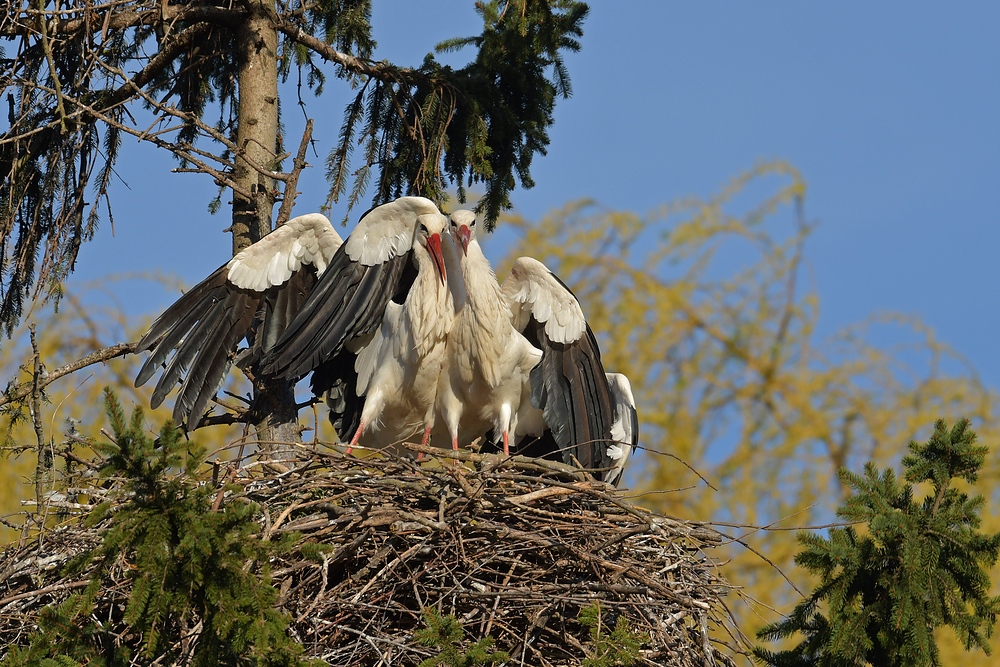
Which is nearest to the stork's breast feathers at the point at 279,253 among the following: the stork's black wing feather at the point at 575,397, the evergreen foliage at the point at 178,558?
the stork's black wing feather at the point at 575,397

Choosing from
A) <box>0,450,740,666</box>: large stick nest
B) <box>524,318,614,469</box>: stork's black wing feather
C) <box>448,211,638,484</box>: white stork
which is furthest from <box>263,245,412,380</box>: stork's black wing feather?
<box>0,450,740,666</box>: large stick nest

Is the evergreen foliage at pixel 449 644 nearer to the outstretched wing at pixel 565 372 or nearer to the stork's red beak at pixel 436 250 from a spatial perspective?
the outstretched wing at pixel 565 372

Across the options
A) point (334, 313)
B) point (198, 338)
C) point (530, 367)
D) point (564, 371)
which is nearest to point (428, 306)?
point (334, 313)

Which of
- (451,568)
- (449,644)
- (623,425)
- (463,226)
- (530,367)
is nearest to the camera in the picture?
(449,644)

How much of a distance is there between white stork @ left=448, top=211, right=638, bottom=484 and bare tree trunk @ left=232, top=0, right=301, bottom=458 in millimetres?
953

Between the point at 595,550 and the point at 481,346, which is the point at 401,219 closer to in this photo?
the point at 481,346

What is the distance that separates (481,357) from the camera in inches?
270

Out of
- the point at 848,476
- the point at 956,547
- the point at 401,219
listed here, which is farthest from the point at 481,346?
the point at 956,547

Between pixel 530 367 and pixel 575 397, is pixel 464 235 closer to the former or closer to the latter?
pixel 530 367

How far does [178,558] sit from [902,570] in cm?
295

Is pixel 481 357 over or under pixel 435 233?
under

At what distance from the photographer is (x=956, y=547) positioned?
496 centimetres

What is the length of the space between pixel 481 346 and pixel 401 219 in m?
0.85

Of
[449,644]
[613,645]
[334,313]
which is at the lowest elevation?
[449,644]
